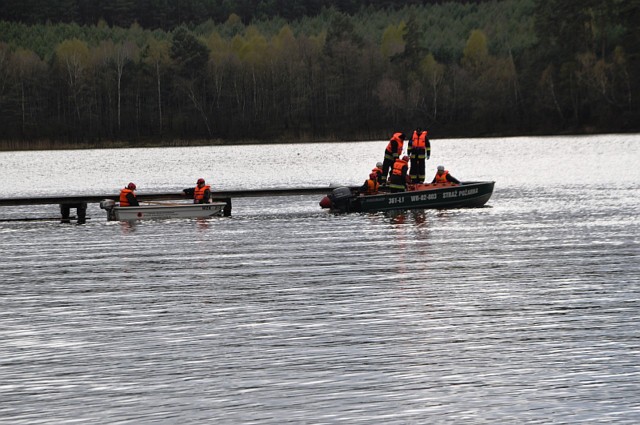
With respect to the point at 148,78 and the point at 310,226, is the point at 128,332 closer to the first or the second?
the point at 310,226

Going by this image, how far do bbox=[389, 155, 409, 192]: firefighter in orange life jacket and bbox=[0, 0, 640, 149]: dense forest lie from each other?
104 meters

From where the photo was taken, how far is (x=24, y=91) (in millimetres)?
156875

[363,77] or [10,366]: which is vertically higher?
[363,77]

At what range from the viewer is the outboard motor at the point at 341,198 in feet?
137

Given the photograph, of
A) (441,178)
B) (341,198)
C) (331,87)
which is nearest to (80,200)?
(341,198)

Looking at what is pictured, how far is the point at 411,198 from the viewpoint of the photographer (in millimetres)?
40969

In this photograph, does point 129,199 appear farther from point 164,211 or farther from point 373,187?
point 373,187

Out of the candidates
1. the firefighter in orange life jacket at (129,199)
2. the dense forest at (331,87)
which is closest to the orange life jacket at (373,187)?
the firefighter in orange life jacket at (129,199)

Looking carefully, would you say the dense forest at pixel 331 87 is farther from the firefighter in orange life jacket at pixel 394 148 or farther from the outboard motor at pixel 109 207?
the outboard motor at pixel 109 207

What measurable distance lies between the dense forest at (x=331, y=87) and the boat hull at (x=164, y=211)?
342 ft

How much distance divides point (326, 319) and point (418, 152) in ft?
73.6

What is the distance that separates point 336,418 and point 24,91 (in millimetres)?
149656

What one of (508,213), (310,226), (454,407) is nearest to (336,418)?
(454,407)

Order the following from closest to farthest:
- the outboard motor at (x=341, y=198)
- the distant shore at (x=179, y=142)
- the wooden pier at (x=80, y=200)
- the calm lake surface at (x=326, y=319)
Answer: the calm lake surface at (x=326, y=319) → the outboard motor at (x=341, y=198) → the wooden pier at (x=80, y=200) → the distant shore at (x=179, y=142)
